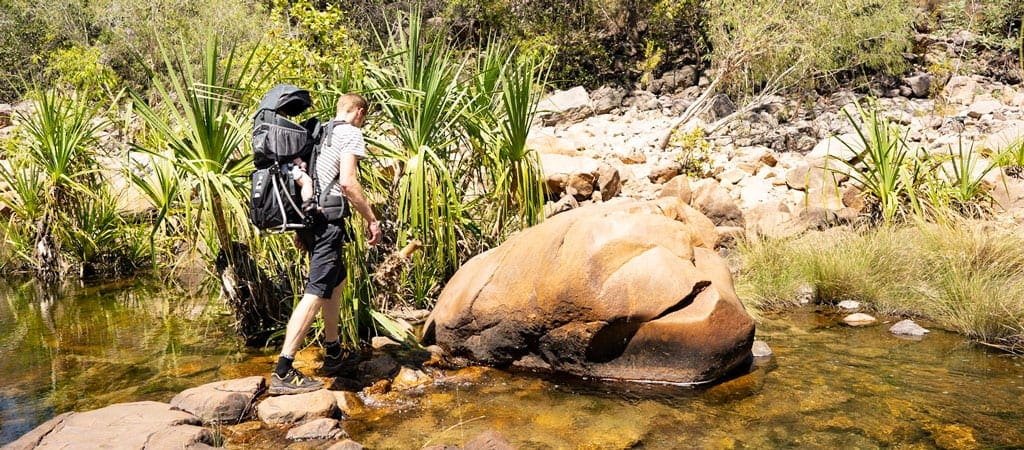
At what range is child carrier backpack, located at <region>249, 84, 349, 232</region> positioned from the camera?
4359 mm

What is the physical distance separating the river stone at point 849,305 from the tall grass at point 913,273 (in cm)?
7

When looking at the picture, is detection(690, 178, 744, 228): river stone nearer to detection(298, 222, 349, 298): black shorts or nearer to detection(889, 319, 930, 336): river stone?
detection(889, 319, 930, 336): river stone

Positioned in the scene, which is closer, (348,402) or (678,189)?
(348,402)

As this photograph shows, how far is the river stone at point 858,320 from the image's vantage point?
6.17 m

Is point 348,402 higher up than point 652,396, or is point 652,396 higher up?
point 348,402

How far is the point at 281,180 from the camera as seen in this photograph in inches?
173

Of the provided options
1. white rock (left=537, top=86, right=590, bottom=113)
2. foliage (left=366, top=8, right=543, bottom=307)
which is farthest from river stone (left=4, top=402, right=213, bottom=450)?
white rock (left=537, top=86, right=590, bottom=113)

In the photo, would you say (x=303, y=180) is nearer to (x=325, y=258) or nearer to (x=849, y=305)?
(x=325, y=258)

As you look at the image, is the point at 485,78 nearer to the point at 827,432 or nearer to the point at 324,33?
the point at 324,33

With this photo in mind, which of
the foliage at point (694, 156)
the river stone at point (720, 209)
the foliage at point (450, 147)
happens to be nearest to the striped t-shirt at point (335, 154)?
the foliage at point (450, 147)

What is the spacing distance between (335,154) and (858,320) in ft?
14.0

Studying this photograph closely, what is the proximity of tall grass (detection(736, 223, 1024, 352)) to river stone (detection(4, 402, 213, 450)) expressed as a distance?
4.46 meters

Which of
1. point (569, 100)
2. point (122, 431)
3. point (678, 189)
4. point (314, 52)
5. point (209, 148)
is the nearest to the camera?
point (122, 431)

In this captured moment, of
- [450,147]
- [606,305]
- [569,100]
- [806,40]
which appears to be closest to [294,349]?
[606,305]
